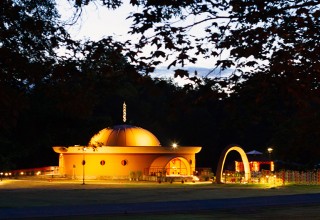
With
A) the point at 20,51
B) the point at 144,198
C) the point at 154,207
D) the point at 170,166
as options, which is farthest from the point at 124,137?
the point at 20,51

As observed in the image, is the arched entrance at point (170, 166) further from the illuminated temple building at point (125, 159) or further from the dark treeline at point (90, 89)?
the dark treeline at point (90, 89)

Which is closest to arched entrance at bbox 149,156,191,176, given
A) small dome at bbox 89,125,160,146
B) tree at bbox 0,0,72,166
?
small dome at bbox 89,125,160,146

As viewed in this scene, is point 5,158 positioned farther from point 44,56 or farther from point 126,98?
point 126,98

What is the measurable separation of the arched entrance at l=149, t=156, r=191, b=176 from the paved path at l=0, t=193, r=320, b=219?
22.1 m

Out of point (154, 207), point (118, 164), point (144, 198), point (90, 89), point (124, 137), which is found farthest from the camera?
point (124, 137)

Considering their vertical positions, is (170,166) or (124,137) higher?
(124,137)

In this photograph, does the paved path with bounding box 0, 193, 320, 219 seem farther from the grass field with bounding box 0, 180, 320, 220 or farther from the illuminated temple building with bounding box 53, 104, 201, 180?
the illuminated temple building with bounding box 53, 104, 201, 180

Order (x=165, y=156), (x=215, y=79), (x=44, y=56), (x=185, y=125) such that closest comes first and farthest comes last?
(x=215, y=79)
(x=44, y=56)
(x=165, y=156)
(x=185, y=125)

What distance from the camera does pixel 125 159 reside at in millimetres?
52875

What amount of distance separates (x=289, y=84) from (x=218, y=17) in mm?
1682

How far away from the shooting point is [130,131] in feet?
181

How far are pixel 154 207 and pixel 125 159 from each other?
2663 cm

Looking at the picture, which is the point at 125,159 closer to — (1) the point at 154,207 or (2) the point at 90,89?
(1) the point at 154,207

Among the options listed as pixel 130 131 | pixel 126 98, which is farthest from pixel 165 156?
pixel 126 98
